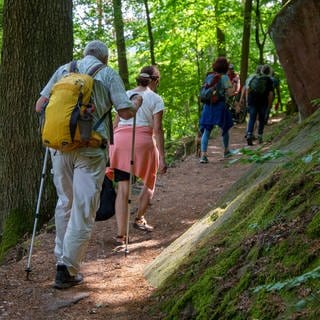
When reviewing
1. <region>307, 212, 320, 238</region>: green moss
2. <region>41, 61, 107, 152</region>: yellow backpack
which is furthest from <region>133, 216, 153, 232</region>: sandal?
<region>307, 212, 320, 238</region>: green moss

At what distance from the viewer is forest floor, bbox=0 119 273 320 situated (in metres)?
4.45

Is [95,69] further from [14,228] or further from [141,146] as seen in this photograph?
[14,228]

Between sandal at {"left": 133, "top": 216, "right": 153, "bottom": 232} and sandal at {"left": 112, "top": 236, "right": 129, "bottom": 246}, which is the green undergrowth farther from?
sandal at {"left": 133, "top": 216, "right": 153, "bottom": 232}

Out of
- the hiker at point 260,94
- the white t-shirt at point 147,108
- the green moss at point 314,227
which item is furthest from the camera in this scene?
the hiker at point 260,94

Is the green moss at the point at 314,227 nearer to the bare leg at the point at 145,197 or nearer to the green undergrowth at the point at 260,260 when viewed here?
the green undergrowth at the point at 260,260

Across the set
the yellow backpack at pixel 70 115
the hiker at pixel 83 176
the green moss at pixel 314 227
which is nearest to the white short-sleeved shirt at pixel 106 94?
the hiker at pixel 83 176

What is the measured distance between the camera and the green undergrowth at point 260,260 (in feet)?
8.96

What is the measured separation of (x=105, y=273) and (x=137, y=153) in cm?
172

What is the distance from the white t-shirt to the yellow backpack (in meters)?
1.91

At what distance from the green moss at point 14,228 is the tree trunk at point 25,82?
0.06 feet

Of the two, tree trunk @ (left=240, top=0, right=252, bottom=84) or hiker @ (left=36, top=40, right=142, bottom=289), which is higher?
tree trunk @ (left=240, top=0, right=252, bottom=84)

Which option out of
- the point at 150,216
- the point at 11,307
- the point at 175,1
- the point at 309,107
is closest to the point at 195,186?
the point at 150,216

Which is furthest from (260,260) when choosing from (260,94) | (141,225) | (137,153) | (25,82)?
(260,94)

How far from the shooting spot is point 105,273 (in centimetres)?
544
